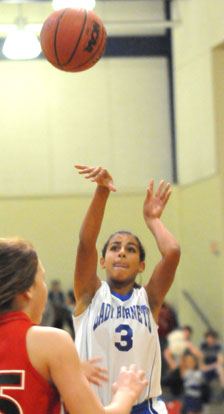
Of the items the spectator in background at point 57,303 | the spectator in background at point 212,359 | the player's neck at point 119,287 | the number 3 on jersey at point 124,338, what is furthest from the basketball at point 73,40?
the spectator in background at point 57,303

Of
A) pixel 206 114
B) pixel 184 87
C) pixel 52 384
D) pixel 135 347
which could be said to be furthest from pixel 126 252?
pixel 184 87

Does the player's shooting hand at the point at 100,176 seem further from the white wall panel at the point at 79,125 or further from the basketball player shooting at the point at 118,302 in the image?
the white wall panel at the point at 79,125

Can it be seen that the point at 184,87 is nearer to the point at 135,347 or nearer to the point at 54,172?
the point at 54,172

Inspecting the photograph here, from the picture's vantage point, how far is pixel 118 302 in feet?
13.6

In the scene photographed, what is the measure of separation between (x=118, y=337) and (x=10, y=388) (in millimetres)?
1883

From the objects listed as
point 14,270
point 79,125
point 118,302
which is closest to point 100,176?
point 118,302

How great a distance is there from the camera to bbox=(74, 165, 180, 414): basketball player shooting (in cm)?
401

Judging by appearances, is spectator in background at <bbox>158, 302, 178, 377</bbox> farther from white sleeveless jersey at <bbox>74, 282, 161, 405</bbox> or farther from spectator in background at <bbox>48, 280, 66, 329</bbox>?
white sleeveless jersey at <bbox>74, 282, 161, 405</bbox>

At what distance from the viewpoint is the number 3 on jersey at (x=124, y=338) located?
13.2ft

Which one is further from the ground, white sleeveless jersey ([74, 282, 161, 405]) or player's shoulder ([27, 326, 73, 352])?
player's shoulder ([27, 326, 73, 352])

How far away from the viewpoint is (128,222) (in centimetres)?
1446

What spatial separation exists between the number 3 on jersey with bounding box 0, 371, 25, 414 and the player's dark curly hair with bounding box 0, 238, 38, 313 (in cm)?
20

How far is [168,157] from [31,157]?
2.64 meters

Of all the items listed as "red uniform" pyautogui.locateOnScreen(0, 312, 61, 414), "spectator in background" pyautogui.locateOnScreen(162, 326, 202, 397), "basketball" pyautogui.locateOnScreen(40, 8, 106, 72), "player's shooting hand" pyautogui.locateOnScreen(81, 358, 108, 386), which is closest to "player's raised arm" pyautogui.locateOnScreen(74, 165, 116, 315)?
"player's shooting hand" pyautogui.locateOnScreen(81, 358, 108, 386)
